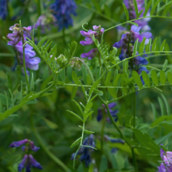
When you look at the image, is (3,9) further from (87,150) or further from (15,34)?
(87,150)

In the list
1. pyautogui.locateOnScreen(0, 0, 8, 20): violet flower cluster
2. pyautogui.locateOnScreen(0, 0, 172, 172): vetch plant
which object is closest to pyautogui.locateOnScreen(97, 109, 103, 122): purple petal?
pyautogui.locateOnScreen(0, 0, 172, 172): vetch plant

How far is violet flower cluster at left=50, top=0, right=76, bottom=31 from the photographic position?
111cm

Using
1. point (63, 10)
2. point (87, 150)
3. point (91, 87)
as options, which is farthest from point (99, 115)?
point (63, 10)

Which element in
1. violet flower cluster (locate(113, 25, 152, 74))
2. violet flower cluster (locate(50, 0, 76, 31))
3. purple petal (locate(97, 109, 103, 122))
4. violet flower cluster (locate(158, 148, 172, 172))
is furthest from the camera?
violet flower cluster (locate(50, 0, 76, 31))

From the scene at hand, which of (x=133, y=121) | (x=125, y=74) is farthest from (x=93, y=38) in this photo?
(x=133, y=121)

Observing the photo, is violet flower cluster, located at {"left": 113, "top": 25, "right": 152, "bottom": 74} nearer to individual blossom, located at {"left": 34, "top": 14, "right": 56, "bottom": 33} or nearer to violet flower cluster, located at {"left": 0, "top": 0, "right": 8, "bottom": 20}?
individual blossom, located at {"left": 34, "top": 14, "right": 56, "bottom": 33}

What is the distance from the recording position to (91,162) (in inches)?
33.3

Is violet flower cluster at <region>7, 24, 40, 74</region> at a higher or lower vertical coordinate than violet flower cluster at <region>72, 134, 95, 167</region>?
higher

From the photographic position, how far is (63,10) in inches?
43.6

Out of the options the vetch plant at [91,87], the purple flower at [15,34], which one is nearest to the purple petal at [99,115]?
the vetch plant at [91,87]

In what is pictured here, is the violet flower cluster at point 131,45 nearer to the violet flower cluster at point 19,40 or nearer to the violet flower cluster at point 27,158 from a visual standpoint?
the violet flower cluster at point 19,40

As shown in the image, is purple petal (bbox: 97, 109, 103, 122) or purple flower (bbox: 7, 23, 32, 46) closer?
purple flower (bbox: 7, 23, 32, 46)

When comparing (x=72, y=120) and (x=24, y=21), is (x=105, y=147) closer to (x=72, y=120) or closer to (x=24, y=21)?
(x=72, y=120)

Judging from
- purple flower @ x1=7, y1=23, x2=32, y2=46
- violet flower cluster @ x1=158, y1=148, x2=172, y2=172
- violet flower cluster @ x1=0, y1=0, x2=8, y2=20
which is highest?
violet flower cluster @ x1=0, y1=0, x2=8, y2=20
